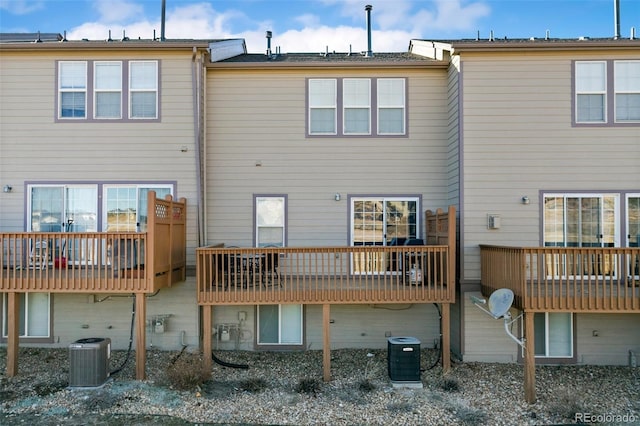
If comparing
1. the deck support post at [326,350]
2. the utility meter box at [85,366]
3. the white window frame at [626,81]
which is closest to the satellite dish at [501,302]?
the deck support post at [326,350]

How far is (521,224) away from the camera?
26.1ft

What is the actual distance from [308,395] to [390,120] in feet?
17.8

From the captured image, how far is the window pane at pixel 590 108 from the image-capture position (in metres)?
8.04

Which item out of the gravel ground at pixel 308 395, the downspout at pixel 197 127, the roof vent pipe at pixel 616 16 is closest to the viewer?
the gravel ground at pixel 308 395

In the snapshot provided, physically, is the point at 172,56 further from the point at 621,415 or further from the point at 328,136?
the point at 621,415

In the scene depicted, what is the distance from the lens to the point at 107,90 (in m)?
8.44

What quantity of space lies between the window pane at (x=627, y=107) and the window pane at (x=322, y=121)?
5308 mm

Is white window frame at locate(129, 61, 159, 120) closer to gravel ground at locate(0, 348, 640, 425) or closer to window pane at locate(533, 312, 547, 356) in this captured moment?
gravel ground at locate(0, 348, 640, 425)

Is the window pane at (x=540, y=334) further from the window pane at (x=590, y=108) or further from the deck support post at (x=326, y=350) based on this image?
the deck support post at (x=326, y=350)

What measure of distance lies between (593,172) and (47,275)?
382 inches

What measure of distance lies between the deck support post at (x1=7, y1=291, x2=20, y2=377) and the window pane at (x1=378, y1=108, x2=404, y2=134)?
7.29m

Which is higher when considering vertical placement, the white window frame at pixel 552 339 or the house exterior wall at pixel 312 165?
the house exterior wall at pixel 312 165

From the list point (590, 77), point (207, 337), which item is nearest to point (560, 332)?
point (590, 77)

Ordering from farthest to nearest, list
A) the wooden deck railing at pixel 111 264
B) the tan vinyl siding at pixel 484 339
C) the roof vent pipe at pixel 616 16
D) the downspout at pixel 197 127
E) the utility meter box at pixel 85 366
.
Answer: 1. the roof vent pipe at pixel 616 16
2. the downspout at pixel 197 127
3. the tan vinyl siding at pixel 484 339
4. the wooden deck railing at pixel 111 264
5. the utility meter box at pixel 85 366
